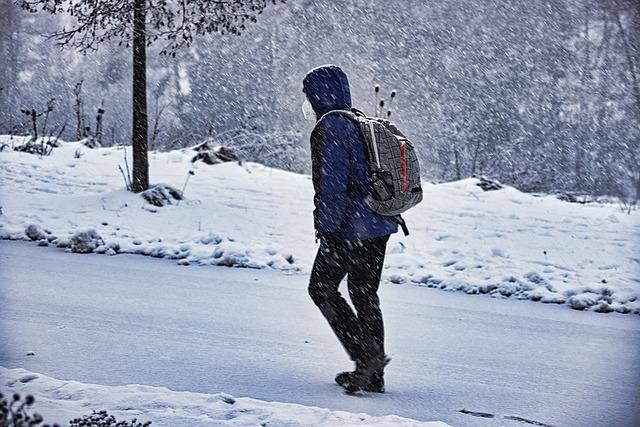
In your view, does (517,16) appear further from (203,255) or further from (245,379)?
(245,379)

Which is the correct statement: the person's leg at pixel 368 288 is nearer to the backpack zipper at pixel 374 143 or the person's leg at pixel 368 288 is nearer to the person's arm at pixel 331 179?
the person's arm at pixel 331 179

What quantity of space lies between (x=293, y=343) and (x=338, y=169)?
177 cm

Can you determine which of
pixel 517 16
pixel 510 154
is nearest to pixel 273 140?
pixel 510 154

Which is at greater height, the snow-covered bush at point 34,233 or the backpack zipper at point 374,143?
the backpack zipper at point 374,143

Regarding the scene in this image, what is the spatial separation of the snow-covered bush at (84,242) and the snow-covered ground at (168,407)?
4325 mm

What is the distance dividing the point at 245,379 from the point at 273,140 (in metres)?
13.5

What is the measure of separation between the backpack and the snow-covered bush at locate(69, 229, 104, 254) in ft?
16.2

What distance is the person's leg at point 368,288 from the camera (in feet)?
12.0

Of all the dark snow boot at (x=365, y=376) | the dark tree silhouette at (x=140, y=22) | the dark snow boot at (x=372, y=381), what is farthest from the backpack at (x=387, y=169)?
the dark tree silhouette at (x=140, y=22)

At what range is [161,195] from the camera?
9.48 meters

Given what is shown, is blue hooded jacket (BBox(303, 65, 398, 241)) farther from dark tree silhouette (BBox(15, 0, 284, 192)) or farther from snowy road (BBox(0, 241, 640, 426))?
dark tree silhouette (BBox(15, 0, 284, 192))

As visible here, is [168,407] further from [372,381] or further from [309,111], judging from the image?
[309,111]

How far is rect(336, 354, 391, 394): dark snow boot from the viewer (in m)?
3.67

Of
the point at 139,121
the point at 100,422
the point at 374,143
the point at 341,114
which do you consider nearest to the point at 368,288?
the point at 374,143
